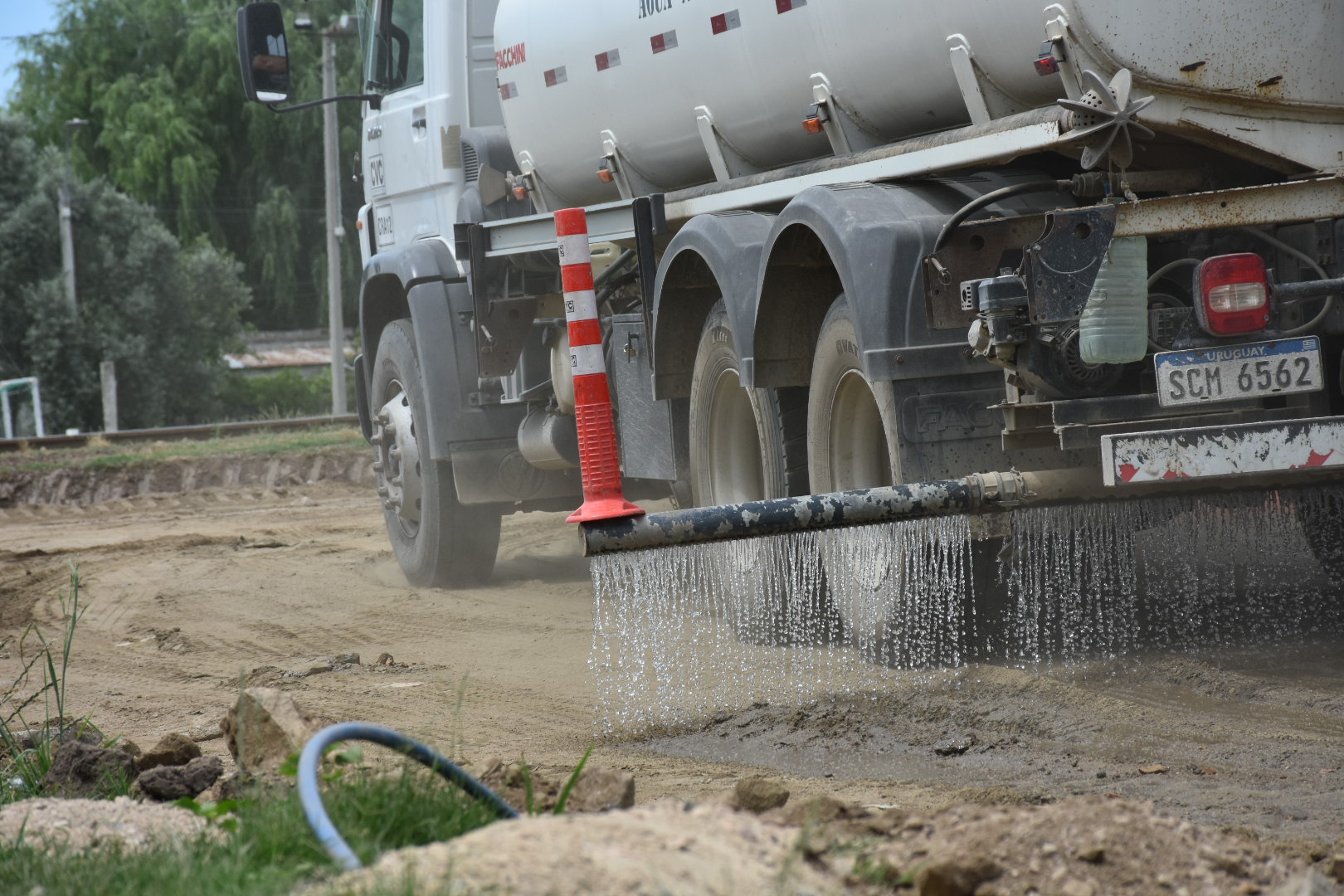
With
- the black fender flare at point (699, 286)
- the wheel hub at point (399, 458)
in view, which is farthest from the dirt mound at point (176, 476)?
the black fender flare at point (699, 286)

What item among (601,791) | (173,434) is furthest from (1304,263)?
(173,434)

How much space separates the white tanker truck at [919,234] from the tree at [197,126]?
94.9 feet

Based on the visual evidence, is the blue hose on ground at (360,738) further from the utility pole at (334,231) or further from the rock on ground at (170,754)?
the utility pole at (334,231)

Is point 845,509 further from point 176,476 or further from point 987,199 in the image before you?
point 176,476

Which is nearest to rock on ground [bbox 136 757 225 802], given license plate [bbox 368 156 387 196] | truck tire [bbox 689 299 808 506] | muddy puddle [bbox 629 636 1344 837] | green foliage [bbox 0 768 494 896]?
green foliage [bbox 0 768 494 896]

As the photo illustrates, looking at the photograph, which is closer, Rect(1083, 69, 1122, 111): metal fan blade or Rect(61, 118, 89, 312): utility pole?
Rect(1083, 69, 1122, 111): metal fan blade

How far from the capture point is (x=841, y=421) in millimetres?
5547

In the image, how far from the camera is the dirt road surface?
12.6 ft

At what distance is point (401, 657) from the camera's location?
6.68 meters

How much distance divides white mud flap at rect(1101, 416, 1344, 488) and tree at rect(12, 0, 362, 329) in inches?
1285

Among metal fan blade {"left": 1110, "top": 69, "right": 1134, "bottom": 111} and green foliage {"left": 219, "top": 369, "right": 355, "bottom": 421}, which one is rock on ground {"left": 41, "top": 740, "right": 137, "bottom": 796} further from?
green foliage {"left": 219, "top": 369, "right": 355, "bottom": 421}

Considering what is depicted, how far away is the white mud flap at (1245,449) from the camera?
14.2 feet

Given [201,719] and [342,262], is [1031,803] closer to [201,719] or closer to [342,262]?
[201,719]

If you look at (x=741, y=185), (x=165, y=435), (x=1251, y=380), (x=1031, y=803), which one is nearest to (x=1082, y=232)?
(x=1251, y=380)
